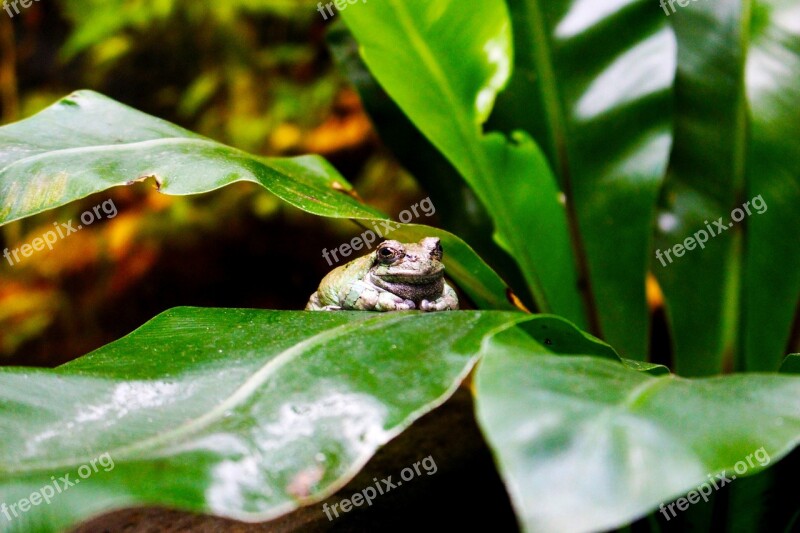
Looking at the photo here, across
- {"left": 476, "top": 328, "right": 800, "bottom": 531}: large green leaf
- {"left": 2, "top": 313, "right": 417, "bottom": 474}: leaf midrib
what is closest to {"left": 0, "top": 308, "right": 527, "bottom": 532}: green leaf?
{"left": 2, "top": 313, "right": 417, "bottom": 474}: leaf midrib

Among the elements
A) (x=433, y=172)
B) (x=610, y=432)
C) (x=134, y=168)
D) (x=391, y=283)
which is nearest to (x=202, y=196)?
(x=433, y=172)

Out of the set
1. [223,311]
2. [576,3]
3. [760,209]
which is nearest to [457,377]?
[223,311]

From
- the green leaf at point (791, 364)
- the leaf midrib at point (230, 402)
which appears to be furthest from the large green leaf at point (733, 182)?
the leaf midrib at point (230, 402)

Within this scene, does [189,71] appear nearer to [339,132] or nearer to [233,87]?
[233,87]

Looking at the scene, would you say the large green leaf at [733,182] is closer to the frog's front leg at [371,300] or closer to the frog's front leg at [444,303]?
the frog's front leg at [444,303]

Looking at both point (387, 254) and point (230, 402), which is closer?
point (230, 402)

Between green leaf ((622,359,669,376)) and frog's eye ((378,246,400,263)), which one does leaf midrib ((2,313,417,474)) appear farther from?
frog's eye ((378,246,400,263))

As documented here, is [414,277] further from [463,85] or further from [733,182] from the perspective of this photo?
[733,182]

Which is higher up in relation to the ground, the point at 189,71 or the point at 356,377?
the point at 189,71
